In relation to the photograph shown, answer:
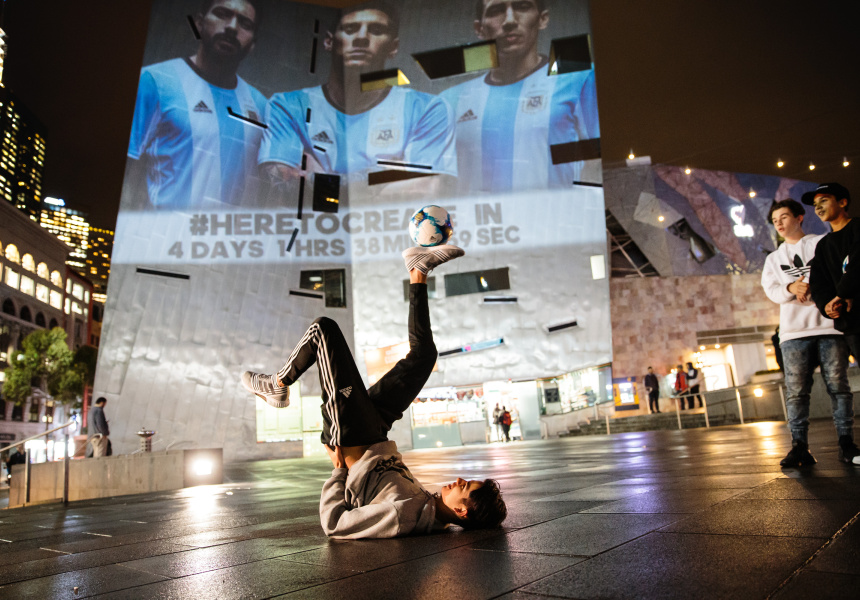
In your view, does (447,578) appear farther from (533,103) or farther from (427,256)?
(533,103)

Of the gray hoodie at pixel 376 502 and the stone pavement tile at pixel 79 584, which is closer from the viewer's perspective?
the stone pavement tile at pixel 79 584

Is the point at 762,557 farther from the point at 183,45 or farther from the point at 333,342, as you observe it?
the point at 183,45

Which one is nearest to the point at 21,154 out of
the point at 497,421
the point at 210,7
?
the point at 210,7

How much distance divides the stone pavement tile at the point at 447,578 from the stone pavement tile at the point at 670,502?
995mm

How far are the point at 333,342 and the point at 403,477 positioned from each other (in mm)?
828

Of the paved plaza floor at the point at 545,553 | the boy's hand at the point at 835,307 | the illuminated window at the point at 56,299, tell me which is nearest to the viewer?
the paved plaza floor at the point at 545,553

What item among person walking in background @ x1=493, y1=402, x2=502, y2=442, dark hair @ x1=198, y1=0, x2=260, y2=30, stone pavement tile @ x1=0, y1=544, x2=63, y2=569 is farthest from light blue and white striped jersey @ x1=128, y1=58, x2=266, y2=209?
stone pavement tile @ x1=0, y1=544, x2=63, y2=569

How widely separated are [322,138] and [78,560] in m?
21.7

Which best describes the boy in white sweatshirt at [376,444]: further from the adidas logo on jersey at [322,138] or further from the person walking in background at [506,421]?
the adidas logo on jersey at [322,138]

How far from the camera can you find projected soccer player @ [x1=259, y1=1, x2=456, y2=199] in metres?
22.5

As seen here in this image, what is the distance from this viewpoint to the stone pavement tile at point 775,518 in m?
2.06

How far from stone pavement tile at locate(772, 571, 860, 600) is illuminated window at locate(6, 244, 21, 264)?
6009cm

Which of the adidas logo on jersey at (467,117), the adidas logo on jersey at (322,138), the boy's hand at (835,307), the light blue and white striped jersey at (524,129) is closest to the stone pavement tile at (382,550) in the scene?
the boy's hand at (835,307)

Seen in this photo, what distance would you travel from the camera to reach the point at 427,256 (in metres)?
3.66
